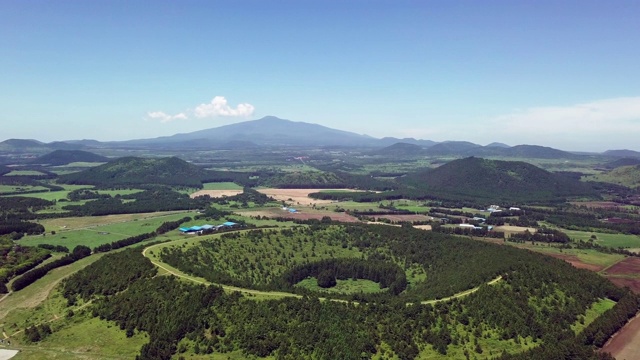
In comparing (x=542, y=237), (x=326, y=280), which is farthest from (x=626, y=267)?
(x=326, y=280)

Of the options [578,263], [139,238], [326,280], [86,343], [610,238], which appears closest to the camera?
[86,343]

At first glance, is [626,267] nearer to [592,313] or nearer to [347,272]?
[592,313]

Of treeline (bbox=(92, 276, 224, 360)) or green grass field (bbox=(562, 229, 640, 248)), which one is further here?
green grass field (bbox=(562, 229, 640, 248))

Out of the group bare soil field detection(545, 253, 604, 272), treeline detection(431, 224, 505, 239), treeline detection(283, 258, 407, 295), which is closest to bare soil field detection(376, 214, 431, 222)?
treeline detection(431, 224, 505, 239)

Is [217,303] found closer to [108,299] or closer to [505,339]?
[108,299]

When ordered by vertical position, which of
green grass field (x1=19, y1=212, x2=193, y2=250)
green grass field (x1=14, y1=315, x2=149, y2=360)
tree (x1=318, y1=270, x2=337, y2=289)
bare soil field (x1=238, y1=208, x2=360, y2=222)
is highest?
bare soil field (x1=238, y1=208, x2=360, y2=222)

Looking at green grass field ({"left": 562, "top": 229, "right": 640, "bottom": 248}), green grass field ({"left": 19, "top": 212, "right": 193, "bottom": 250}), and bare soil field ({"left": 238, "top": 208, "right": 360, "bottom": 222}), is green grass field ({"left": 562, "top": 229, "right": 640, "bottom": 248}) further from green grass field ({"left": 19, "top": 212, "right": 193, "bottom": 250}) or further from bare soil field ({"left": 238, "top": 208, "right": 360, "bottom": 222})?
green grass field ({"left": 19, "top": 212, "right": 193, "bottom": 250})
